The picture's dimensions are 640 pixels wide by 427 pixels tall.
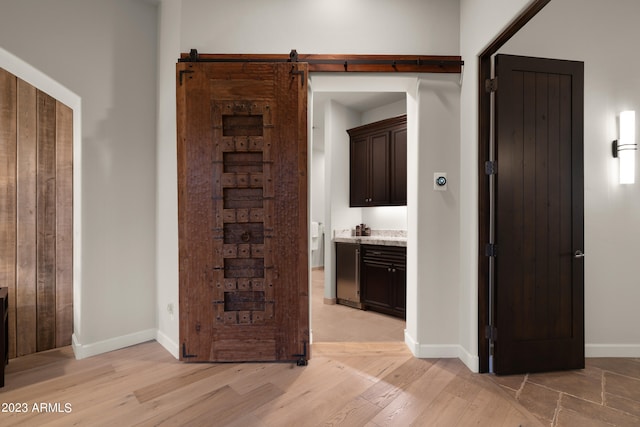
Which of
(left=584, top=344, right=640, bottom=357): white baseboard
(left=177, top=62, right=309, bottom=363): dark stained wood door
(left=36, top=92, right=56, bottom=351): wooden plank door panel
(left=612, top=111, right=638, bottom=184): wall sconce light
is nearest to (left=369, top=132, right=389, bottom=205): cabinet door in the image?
(left=177, top=62, right=309, bottom=363): dark stained wood door

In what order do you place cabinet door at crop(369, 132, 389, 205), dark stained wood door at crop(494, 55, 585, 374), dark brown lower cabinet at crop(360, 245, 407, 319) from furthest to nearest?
cabinet door at crop(369, 132, 389, 205) → dark brown lower cabinet at crop(360, 245, 407, 319) → dark stained wood door at crop(494, 55, 585, 374)

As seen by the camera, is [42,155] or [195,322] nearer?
[195,322]

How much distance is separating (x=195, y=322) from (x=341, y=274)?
2384mm

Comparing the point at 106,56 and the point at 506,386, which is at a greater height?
the point at 106,56

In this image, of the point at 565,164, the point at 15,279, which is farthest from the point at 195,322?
the point at 565,164

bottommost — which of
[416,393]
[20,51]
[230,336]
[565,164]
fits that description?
[416,393]

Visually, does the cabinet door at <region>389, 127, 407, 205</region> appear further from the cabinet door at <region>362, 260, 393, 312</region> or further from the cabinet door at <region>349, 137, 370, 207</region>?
the cabinet door at <region>362, 260, 393, 312</region>

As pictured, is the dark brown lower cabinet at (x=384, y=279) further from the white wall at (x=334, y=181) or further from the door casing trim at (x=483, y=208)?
the door casing trim at (x=483, y=208)

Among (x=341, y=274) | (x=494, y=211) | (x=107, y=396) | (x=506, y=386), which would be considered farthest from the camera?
(x=341, y=274)

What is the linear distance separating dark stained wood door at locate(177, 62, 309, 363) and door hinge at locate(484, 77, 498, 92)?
1.44 metres

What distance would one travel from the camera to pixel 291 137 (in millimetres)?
2549

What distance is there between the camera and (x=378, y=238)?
4094 mm

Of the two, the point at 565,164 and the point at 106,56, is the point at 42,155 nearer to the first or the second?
the point at 106,56

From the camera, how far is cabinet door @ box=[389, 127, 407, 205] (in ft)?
13.4
